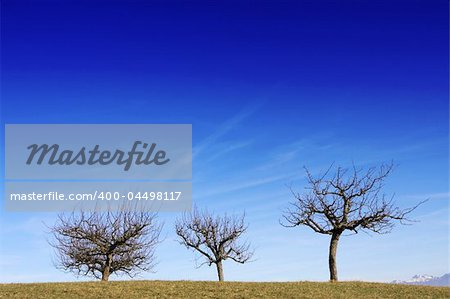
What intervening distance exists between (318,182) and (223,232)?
41.1ft

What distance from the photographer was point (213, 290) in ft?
100

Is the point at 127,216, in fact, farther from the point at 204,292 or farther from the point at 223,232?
the point at 204,292

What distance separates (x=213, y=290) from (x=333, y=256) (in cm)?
1175

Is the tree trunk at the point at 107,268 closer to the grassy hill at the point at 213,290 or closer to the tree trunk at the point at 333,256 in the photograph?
the grassy hill at the point at 213,290

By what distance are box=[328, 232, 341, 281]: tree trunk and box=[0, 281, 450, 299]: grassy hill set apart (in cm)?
328

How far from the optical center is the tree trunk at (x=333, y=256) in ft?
125

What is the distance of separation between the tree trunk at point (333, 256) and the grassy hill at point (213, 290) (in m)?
3.28

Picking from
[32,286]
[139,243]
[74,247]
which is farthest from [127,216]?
[32,286]

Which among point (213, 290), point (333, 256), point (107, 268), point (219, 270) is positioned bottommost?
point (213, 290)

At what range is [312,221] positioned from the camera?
3959 centimetres

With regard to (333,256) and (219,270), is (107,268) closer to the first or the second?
(219,270)

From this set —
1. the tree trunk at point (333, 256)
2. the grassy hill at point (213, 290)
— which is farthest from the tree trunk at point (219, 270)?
the grassy hill at point (213, 290)

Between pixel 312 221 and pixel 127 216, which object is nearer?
pixel 312 221

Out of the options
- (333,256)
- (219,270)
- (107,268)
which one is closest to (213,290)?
(333,256)
